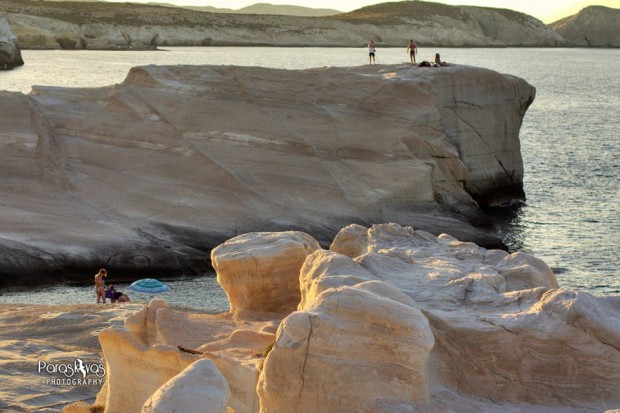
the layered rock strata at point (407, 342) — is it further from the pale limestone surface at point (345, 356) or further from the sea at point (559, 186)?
the sea at point (559, 186)

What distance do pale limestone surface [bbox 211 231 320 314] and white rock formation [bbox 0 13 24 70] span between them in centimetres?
9042

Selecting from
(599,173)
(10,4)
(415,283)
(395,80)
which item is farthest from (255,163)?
(10,4)

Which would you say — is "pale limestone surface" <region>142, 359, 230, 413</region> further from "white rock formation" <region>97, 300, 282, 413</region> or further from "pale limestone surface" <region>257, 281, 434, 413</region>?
"white rock formation" <region>97, 300, 282, 413</region>

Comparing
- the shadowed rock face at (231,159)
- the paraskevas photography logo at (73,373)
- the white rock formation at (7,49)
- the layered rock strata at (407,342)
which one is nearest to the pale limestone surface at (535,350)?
the layered rock strata at (407,342)

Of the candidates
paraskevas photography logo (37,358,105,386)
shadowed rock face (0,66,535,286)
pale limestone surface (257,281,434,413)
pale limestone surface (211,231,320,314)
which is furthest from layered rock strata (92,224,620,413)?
shadowed rock face (0,66,535,286)

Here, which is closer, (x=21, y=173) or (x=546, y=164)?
(x=21, y=173)

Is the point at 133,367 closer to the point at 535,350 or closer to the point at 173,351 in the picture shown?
the point at 173,351

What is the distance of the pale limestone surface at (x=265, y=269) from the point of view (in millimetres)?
17844

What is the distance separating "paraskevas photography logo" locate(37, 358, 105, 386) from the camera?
19.2 metres

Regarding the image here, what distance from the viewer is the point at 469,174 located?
43625mm

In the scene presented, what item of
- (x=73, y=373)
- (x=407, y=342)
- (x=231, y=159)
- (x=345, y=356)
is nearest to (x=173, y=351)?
(x=345, y=356)

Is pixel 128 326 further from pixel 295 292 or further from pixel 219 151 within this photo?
pixel 219 151

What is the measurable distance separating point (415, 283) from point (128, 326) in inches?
180

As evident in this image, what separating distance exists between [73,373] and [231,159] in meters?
20.2
